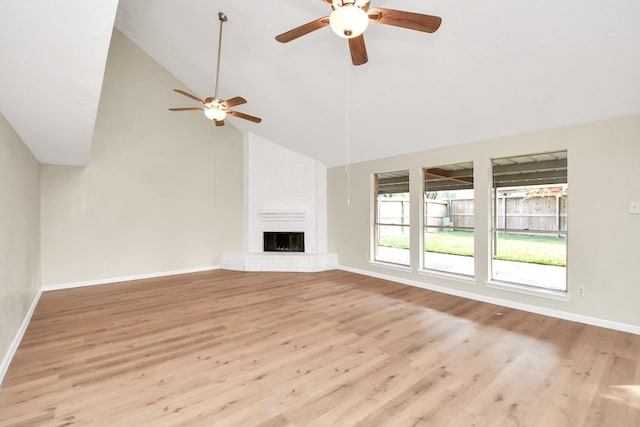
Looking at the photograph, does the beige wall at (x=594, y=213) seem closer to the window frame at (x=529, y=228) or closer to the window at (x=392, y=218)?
the window frame at (x=529, y=228)

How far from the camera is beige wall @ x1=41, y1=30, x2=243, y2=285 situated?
4.66 metres

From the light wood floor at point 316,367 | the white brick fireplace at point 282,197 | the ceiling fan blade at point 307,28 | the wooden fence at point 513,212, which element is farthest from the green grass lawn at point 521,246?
the ceiling fan blade at point 307,28

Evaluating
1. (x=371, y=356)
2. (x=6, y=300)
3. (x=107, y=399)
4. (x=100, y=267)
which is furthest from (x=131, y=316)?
(x=371, y=356)

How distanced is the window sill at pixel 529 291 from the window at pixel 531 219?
0.14m

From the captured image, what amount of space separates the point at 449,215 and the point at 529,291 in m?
1.53

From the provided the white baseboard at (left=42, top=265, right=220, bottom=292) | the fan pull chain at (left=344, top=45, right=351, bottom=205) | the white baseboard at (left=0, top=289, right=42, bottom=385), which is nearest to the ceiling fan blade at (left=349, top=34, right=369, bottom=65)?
the fan pull chain at (left=344, top=45, right=351, bottom=205)

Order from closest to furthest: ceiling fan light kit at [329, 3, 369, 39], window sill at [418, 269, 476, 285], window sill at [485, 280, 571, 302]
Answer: ceiling fan light kit at [329, 3, 369, 39], window sill at [485, 280, 571, 302], window sill at [418, 269, 476, 285]

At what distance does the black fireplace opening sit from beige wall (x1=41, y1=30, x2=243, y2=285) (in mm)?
832

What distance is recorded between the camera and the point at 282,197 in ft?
20.9

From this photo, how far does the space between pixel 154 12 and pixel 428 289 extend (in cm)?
605

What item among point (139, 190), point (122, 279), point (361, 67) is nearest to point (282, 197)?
point (139, 190)

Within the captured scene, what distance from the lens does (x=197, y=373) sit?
220 cm

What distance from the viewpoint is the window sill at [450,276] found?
412cm

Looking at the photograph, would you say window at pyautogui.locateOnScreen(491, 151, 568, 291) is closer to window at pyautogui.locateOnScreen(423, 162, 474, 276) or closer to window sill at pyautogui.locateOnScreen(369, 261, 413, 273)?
window at pyautogui.locateOnScreen(423, 162, 474, 276)
